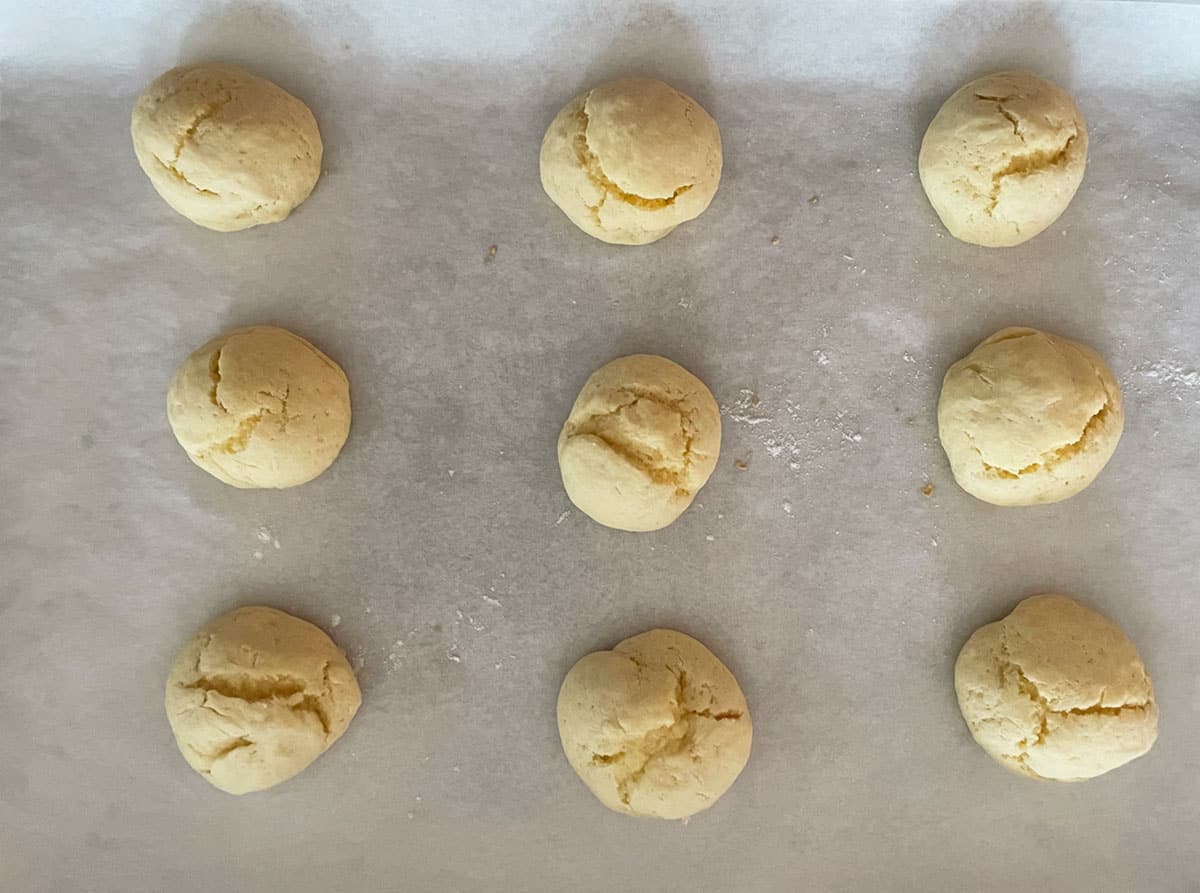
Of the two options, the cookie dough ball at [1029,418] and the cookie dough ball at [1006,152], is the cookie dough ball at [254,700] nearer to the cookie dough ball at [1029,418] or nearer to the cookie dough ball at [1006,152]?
the cookie dough ball at [1029,418]

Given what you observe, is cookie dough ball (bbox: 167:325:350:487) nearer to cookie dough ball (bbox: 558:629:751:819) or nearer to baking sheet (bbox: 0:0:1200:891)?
baking sheet (bbox: 0:0:1200:891)

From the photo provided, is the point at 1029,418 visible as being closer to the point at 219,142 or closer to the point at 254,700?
the point at 254,700

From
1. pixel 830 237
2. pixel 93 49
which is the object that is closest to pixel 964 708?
pixel 830 237

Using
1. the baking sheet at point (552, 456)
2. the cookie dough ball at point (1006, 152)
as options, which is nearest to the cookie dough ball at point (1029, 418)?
the baking sheet at point (552, 456)

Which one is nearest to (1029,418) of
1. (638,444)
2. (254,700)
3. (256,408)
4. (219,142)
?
(638,444)

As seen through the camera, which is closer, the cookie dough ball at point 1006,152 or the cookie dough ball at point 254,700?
the cookie dough ball at point 254,700

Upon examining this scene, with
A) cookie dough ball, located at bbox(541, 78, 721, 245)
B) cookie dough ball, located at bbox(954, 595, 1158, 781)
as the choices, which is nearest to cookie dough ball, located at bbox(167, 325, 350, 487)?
cookie dough ball, located at bbox(541, 78, 721, 245)
